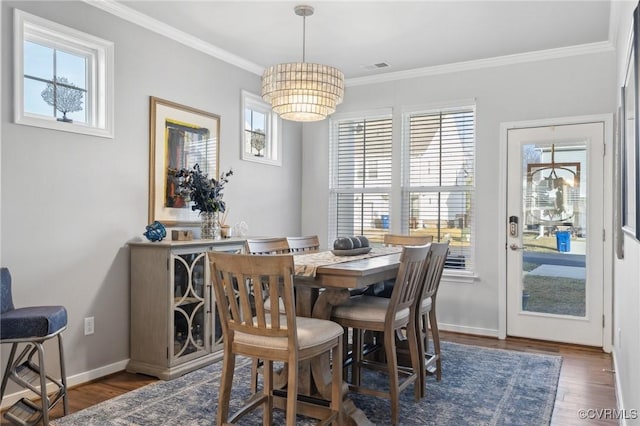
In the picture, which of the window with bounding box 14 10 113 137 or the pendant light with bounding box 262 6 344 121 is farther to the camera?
the pendant light with bounding box 262 6 344 121

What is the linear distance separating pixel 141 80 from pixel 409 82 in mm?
2784

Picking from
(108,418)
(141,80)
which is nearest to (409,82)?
(141,80)

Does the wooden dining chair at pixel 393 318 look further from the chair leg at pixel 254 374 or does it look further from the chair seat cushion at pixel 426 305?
the chair leg at pixel 254 374

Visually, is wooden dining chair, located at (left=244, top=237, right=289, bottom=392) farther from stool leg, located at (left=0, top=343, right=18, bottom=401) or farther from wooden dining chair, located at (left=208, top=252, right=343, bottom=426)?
stool leg, located at (left=0, top=343, right=18, bottom=401)

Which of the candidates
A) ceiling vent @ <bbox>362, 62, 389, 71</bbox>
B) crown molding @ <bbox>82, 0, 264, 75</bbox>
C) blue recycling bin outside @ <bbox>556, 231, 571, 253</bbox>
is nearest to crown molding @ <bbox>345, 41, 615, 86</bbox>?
ceiling vent @ <bbox>362, 62, 389, 71</bbox>

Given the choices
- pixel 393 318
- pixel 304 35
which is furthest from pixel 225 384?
pixel 304 35

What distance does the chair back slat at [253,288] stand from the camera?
2.16 metres

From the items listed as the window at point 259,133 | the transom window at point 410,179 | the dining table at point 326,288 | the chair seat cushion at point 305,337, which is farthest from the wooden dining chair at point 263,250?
the transom window at point 410,179

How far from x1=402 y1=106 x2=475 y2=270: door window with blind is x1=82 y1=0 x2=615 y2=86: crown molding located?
42 cm

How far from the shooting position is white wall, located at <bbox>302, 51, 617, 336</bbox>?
4.37m

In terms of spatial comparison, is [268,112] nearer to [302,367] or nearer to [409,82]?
[409,82]

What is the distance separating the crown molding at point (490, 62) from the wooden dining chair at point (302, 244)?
226cm

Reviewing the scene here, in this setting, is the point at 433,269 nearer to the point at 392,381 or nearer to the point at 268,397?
the point at 392,381

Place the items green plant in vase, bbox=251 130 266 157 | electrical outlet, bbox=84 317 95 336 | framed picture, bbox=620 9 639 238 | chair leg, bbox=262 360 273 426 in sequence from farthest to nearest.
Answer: green plant in vase, bbox=251 130 266 157, electrical outlet, bbox=84 317 95 336, chair leg, bbox=262 360 273 426, framed picture, bbox=620 9 639 238
